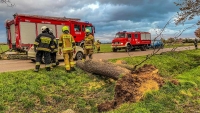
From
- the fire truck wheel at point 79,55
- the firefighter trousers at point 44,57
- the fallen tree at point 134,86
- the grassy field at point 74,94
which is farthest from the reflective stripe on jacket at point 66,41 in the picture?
the fire truck wheel at point 79,55

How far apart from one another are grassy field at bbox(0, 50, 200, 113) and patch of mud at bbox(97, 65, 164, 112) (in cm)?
22

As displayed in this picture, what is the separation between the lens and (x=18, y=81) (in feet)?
23.2

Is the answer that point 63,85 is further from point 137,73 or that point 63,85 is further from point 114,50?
point 114,50

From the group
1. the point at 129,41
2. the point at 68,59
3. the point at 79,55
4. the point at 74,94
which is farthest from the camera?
the point at 129,41

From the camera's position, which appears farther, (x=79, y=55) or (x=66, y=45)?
(x=79, y=55)

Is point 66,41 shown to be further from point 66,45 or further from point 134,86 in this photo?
point 134,86

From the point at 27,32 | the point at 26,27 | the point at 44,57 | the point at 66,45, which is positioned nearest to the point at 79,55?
the point at 66,45

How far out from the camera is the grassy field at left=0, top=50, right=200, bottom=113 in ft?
16.9

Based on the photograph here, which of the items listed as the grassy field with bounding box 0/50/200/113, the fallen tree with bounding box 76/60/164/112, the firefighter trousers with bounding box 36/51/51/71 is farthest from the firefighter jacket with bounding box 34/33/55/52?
the fallen tree with bounding box 76/60/164/112

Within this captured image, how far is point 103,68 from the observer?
8422 millimetres

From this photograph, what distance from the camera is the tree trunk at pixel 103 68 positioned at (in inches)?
308

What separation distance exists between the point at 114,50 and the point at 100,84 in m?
16.6

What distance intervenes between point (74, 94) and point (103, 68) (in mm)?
1772

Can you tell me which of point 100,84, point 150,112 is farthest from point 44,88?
point 150,112
